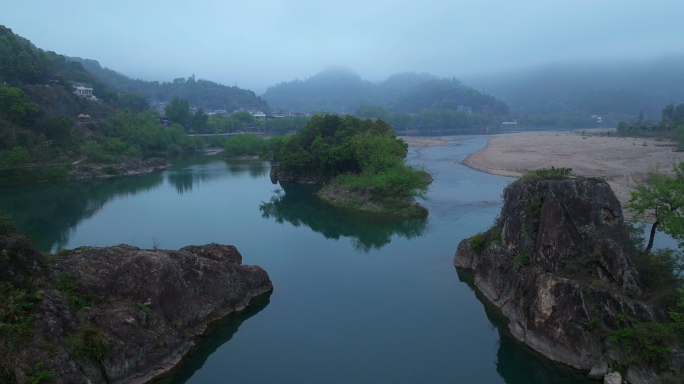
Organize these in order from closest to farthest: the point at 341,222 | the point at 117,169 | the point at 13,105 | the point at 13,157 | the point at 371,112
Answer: the point at 341,222
the point at 13,157
the point at 13,105
the point at 117,169
the point at 371,112

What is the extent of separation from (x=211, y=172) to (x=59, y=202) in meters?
20.6

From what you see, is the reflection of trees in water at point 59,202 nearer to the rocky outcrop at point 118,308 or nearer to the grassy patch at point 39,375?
the rocky outcrop at point 118,308

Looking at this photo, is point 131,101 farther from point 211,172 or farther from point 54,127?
point 211,172

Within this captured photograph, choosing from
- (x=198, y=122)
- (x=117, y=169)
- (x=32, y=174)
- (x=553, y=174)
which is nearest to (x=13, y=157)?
(x=32, y=174)

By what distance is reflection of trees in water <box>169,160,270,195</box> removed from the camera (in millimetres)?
49984

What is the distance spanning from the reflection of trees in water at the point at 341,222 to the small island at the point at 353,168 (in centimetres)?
133

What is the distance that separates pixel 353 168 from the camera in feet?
142

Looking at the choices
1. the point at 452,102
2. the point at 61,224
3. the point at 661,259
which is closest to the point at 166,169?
the point at 61,224

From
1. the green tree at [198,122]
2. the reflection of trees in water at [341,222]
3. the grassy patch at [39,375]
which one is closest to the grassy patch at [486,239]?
the reflection of trees in water at [341,222]

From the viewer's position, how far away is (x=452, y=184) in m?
44.8

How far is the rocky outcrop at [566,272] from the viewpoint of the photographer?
1277 centimetres

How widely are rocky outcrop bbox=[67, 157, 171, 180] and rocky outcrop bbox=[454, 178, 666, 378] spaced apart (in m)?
49.0

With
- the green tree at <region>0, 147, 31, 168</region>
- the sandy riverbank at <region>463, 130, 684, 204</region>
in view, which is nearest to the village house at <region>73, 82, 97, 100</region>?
the green tree at <region>0, 147, 31, 168</region>

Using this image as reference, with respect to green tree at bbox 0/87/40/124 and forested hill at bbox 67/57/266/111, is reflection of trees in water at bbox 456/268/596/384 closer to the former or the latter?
green tree at bbox 0/87/40/124
